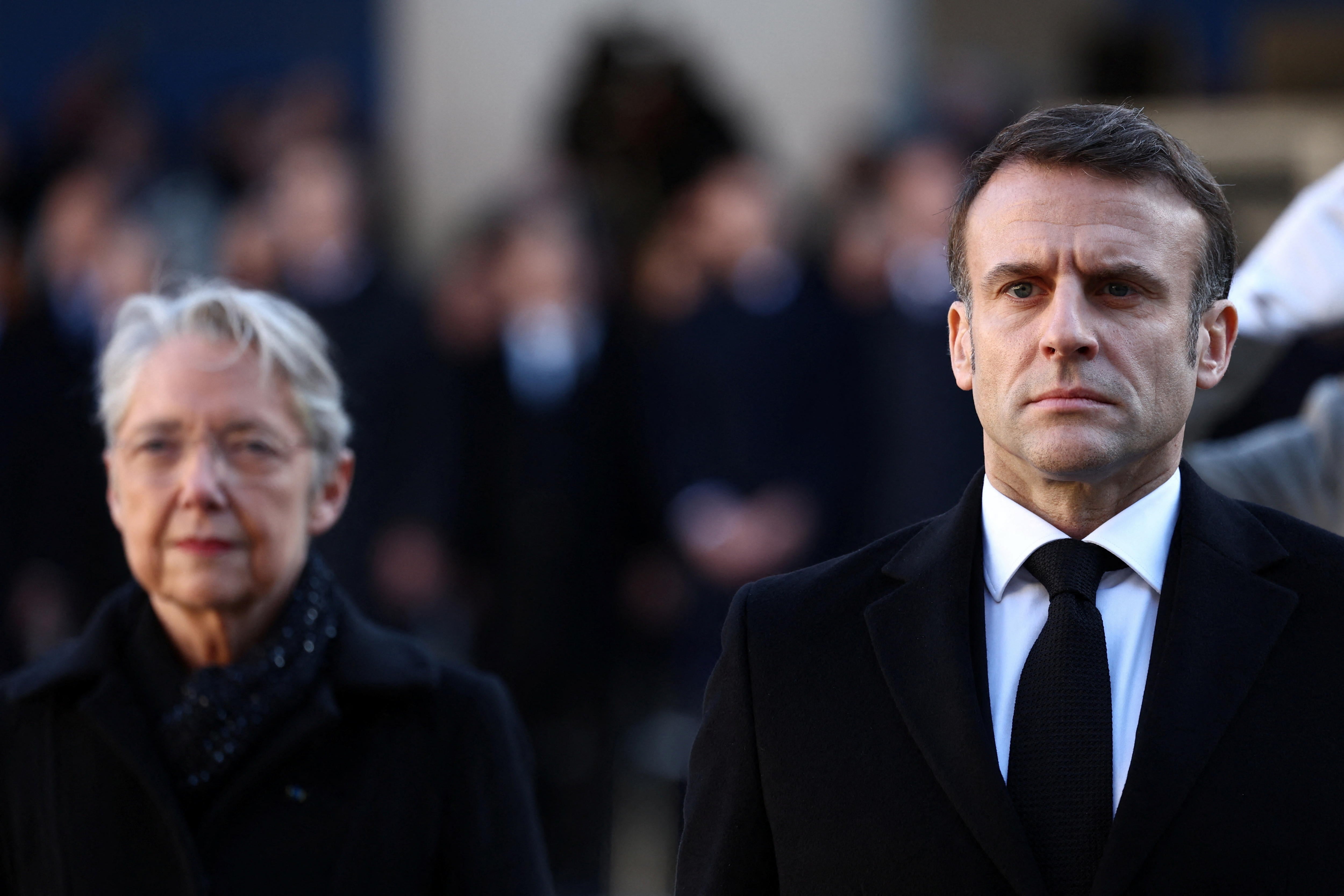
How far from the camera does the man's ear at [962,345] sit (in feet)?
8.55

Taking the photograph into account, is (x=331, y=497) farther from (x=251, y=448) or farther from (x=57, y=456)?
(x=57, y=456)

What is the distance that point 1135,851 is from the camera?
225cm

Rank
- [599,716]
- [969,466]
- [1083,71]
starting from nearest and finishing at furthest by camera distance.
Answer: [969,466] → [599,716] → [1083,71]

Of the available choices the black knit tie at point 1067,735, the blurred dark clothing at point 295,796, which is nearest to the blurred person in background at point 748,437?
the blurred dark clothing at point 295,796

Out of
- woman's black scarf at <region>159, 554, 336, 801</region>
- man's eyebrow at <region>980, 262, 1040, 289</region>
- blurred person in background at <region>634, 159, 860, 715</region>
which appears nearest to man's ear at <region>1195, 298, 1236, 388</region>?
man's eyebrow at <region>980, 262, 1040, 289</region>

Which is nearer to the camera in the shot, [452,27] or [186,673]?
[186,673]

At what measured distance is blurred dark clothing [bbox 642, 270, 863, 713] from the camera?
6754 mm

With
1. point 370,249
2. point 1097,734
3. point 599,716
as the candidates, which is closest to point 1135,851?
point 1097,734

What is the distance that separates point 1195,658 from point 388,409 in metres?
4.78

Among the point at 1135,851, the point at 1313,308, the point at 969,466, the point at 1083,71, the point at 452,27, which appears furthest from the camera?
the point at 452,27

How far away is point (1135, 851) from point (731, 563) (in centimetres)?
445

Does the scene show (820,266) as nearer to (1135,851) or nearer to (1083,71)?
(1083,71)

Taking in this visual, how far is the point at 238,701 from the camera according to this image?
3.22 metres

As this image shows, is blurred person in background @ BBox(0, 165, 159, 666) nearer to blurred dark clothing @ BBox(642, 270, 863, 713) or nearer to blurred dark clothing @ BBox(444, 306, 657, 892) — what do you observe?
blurred dark clothing @ BBox(444, 306, 657, 892)
